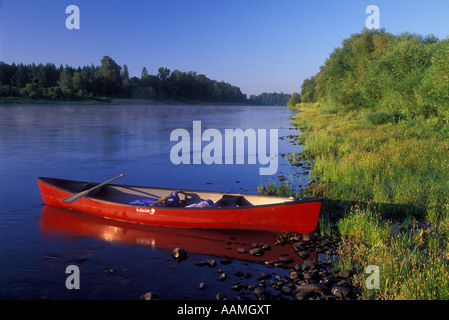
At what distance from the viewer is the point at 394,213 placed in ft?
35.1

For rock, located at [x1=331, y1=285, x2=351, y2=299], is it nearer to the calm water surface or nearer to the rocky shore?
the rocky shore

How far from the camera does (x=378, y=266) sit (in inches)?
277

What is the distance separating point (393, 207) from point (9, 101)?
343 ft

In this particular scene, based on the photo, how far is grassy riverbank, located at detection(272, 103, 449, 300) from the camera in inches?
260

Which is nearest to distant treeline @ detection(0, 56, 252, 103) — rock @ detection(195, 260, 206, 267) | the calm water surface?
the calm water surface

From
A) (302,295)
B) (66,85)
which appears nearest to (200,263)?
(302,295)

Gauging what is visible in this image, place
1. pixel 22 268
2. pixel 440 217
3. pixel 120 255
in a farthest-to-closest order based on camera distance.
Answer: pixel 440 217, pixel 120 255, pixel 22 268

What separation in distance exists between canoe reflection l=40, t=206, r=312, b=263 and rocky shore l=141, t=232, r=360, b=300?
0.21 meters

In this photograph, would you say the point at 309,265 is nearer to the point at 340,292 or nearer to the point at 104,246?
the point at 340,292

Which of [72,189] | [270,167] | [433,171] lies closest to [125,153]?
[270,167]

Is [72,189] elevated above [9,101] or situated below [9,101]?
below

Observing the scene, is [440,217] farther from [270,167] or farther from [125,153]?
[125,153]

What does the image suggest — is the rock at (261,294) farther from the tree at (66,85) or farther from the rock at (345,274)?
the tree at (66,85)

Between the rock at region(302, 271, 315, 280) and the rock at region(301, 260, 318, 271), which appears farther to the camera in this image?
the rock at region(301, 260, 318, 271)
